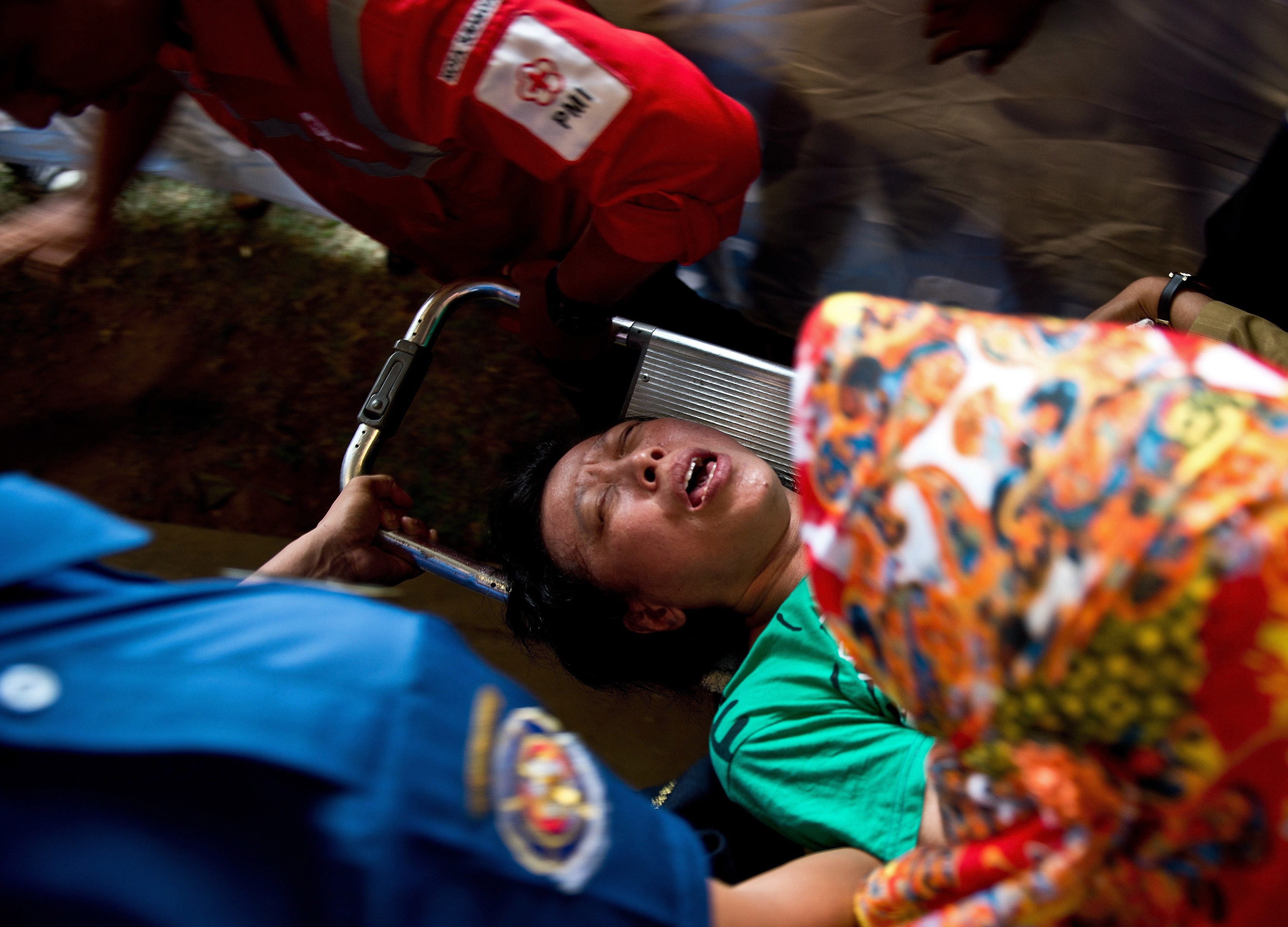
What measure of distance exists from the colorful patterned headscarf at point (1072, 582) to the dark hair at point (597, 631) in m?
0.76

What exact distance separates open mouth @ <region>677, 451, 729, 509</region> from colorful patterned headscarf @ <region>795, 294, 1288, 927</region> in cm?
62

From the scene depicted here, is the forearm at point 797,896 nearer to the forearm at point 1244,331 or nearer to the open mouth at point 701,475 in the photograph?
the open mouth at point 701,475

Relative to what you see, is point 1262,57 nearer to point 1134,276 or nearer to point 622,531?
point 1134,276

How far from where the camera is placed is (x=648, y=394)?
1.44 metres

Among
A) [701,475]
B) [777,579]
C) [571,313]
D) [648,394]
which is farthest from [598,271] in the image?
[777,579]

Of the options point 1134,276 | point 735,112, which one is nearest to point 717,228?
point 735,112

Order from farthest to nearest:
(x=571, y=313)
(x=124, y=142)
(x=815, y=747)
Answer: (x=124, y=142) < (x=571, y=313) < (x=815, y=747)

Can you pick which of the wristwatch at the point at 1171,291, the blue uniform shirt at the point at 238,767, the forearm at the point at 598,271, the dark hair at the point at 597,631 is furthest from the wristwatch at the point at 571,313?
the blue uniform shirt at the point at 238,767

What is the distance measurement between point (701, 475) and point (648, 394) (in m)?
0.27

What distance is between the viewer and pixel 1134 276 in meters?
1.37

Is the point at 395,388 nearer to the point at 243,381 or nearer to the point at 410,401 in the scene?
the point at 410,401

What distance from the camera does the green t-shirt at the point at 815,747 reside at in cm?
96

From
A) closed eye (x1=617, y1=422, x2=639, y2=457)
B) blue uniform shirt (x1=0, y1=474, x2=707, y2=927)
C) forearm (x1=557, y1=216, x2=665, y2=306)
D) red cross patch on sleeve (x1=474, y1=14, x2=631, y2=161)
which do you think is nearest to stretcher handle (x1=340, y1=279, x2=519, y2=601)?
forearm (x1=557, y1=216, x2=665, y2=306)

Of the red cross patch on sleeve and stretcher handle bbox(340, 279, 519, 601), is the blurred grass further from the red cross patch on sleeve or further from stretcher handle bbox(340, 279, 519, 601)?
the red cross patch on sleeve
